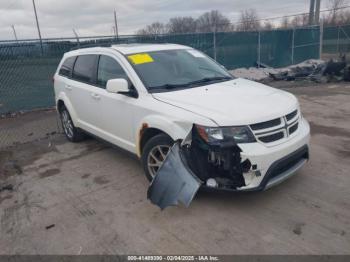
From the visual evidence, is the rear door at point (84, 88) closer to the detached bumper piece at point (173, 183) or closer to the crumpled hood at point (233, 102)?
the crumpled hood at point (233, 102)

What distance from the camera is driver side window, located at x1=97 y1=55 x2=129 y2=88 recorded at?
4.55 metres

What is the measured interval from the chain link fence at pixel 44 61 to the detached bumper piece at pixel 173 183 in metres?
2.98

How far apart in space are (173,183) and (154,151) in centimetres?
66

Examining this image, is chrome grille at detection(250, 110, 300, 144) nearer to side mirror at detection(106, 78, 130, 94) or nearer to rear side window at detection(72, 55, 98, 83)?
side mirror at detection(106, 78, 130, 94)

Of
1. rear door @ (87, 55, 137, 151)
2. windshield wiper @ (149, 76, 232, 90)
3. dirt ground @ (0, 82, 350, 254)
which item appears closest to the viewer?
dirt ground @ (0, 82, 350, 254)

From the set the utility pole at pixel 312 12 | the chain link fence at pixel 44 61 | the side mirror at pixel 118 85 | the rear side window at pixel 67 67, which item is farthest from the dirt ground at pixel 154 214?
the utility pole at pixel 312 12

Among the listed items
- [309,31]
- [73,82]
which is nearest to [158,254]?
[73,82]

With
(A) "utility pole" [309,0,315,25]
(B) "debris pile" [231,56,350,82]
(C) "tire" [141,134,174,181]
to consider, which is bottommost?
(B) "debris pile" [231,56,350,82]

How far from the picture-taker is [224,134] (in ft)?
10.7

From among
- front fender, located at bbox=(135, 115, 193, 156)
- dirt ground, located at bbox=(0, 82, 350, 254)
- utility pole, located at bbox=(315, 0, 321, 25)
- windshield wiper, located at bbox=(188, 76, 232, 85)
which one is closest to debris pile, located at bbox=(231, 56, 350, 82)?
dirt ground, located at bbox=(0, 82, 350, 254)

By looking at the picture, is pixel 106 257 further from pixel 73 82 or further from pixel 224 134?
pixel 73 82

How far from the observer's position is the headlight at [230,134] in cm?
326

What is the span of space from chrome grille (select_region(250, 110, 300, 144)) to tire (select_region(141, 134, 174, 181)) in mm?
954

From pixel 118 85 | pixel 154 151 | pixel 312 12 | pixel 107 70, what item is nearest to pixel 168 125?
pixel 154 151
